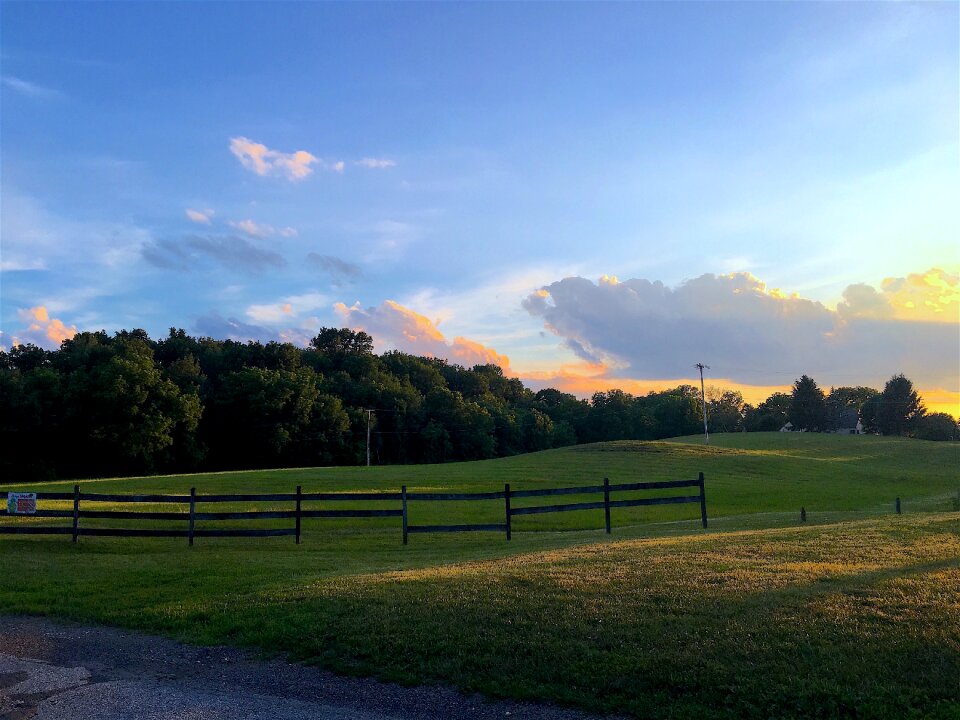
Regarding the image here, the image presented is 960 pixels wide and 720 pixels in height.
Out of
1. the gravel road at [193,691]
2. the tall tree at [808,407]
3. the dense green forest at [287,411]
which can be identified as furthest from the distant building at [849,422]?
the gravel road at [193,691]

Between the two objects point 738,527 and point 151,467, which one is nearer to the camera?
point 738,527

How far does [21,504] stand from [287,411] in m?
55.7

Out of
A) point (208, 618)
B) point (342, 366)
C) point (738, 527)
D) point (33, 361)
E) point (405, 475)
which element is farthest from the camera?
point (342, 366)

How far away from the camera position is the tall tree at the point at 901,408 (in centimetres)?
10362

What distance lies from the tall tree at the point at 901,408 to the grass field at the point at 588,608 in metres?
98.9

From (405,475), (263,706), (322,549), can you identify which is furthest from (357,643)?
(405,475)

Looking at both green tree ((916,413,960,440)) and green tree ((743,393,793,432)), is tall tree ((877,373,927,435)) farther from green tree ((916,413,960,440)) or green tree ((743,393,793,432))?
green tree ((743,393,793,432))

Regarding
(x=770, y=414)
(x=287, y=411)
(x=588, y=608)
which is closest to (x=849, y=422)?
(x=770, y=414)

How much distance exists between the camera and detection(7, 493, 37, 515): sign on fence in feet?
58.6

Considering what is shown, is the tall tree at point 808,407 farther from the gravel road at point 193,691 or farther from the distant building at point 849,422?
the gravel road at point 193,691

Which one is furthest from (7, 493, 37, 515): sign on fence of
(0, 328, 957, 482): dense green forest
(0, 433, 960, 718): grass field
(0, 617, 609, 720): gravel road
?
(0, 328, 957, 482): dense green forest

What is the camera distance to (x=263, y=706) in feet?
21.5

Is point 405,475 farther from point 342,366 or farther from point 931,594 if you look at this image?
point 342,366

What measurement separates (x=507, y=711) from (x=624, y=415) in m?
101
